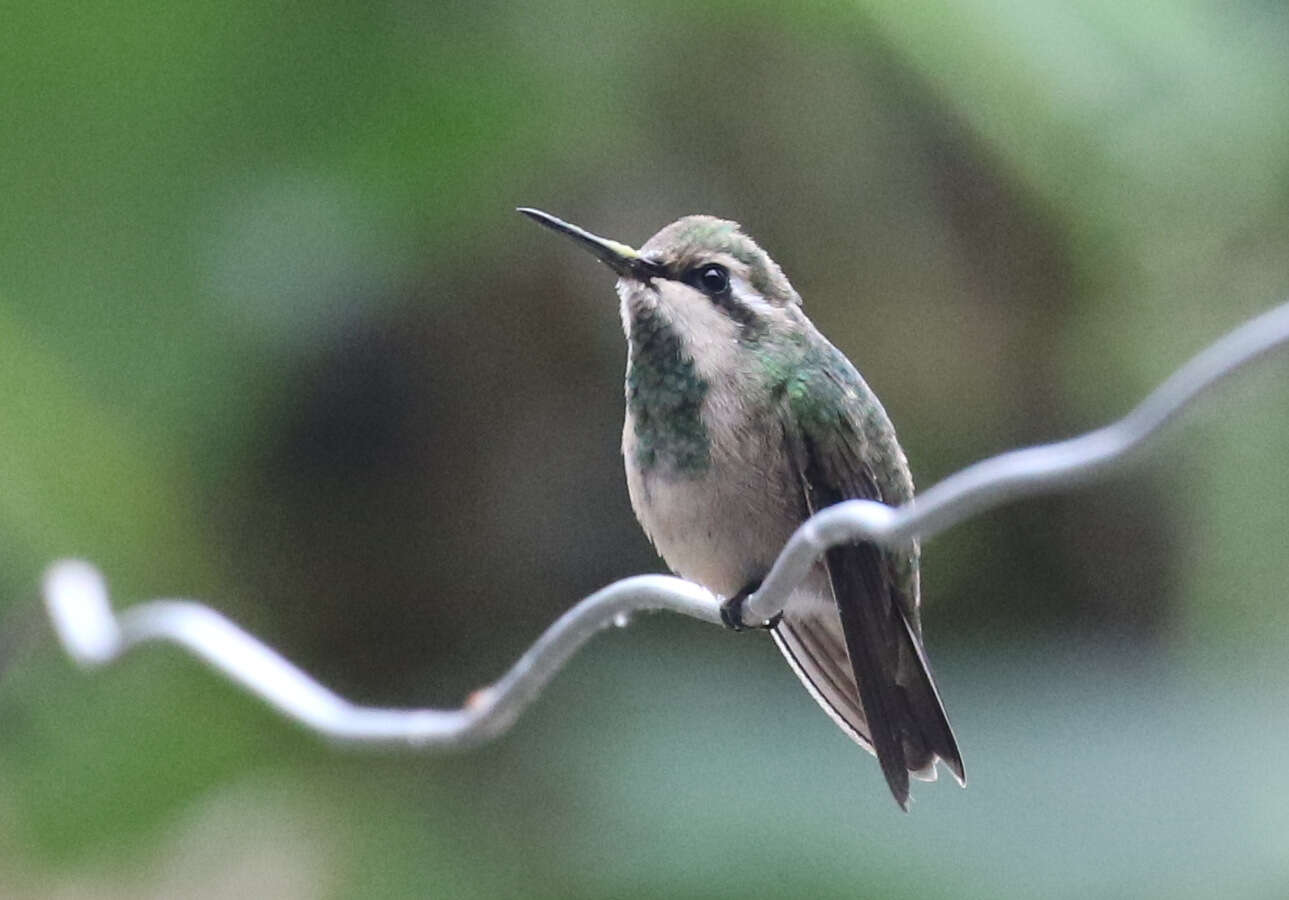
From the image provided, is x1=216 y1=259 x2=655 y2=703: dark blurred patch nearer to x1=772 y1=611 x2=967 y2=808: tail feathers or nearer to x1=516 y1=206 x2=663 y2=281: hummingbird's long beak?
x1=772 y1=611 x2=967 y2=808: tail feathers

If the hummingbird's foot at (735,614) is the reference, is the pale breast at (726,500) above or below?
above

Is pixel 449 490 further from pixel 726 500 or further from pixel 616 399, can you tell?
pixel 726 500

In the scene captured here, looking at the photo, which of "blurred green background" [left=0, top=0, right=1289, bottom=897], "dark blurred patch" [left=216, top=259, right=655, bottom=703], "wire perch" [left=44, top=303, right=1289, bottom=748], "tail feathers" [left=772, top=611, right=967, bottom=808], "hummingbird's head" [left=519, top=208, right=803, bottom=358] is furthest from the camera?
"dark blurred patch" [left=216, top=259, right=655, bottom=703]

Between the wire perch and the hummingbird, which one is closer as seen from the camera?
the wire perch

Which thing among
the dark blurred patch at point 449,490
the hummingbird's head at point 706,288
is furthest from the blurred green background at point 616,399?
the hummingbird's head at point 706,288

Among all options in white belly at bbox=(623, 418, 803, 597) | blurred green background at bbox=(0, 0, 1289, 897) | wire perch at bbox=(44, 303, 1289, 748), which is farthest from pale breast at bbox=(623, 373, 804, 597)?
blurred green background at bbox=(0, 0, 1289, 897)

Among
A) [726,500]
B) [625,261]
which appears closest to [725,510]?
[726,500]

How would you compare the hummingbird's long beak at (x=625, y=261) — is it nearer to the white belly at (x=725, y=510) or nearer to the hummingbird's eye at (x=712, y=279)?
the hummingbird's eye at (x=712, y=279)
